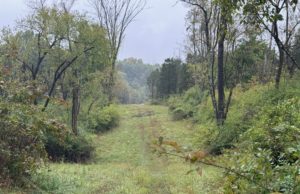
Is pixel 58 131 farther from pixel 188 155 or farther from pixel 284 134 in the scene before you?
pixel 188 155

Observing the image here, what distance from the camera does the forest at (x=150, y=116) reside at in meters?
5.06

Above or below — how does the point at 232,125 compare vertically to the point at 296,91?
below

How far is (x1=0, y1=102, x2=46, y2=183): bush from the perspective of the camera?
10.9 m

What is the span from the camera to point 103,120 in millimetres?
35062

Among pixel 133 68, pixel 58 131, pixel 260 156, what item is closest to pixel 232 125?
pixel 58 131

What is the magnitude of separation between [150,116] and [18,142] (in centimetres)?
3292

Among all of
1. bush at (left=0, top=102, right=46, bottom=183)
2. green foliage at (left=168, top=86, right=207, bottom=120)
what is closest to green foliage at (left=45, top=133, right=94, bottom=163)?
bush at (left=0, top=102, right=46, bottom=183)

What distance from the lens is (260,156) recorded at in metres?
4.09

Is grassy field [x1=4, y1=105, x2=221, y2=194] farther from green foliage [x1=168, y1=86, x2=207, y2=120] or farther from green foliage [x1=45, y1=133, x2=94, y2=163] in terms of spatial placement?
green foliage [x1=168, y1=86, x2=207, y2=120]

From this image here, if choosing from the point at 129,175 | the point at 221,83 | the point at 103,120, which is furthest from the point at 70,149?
the point at 103,120

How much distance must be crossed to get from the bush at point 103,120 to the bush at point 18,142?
21.0m

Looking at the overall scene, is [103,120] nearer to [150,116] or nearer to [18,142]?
[150,116]

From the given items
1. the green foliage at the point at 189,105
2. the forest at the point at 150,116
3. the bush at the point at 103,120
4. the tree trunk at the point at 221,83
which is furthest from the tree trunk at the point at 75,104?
the green foliage at the point at 189,105

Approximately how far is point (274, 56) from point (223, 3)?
30.5m
